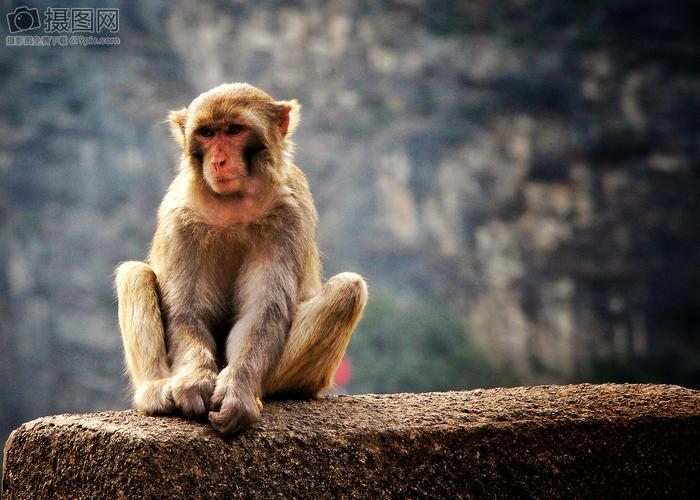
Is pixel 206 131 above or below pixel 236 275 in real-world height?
above

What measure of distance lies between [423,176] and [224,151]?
20.6 metres

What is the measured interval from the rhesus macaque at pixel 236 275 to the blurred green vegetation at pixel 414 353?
60.3 feet

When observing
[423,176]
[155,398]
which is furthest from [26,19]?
[155,398]

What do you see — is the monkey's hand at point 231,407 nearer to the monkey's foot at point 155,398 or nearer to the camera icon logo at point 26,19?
the monkey's foot at point 155,398

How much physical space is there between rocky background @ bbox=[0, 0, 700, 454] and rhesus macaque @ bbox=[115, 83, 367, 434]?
59.7ft

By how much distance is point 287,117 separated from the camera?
4684mm

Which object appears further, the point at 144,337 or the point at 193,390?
the point at 144,337

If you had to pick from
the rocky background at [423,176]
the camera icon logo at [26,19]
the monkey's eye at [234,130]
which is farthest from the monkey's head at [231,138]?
the rocky background at [423,176]

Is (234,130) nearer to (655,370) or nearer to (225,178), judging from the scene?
(225,178)

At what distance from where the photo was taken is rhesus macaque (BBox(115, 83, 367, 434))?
4.23m

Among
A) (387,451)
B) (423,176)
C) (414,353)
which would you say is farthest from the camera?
(423,176)

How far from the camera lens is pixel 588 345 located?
886 inches

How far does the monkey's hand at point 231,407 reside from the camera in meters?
3.70

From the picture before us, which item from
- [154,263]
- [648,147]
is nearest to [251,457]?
[154,263]
